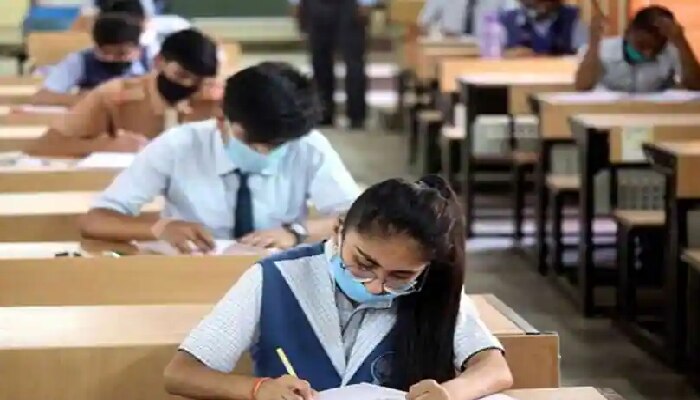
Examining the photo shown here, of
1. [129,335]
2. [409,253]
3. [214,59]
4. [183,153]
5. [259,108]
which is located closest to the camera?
[409,253]

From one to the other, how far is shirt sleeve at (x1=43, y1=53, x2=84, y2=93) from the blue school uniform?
9.95ft

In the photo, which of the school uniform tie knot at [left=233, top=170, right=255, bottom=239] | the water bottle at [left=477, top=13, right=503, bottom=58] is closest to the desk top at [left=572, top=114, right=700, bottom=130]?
the school uniform tie knot at [left=233, top=170, right=255, bottom=239]

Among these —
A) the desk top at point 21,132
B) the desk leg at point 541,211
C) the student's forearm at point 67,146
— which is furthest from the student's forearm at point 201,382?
the desk leg at point 541,211

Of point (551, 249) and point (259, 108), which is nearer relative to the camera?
point (259, 108)

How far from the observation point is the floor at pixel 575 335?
186 inches

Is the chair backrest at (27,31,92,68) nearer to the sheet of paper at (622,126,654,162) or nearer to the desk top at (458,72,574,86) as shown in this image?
the desk top at (458,72,574,86)

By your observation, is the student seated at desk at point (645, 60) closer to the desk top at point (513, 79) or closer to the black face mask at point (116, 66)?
the desk top at point (513, 79)

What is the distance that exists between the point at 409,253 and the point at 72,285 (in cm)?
117

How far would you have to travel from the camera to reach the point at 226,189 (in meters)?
3.82

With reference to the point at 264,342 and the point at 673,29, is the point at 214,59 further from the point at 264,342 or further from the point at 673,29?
the point at 673,29

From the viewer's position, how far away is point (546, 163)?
21.5 ft

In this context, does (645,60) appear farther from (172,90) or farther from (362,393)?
(362,393)

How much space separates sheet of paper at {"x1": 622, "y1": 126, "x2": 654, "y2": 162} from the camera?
5.46 m

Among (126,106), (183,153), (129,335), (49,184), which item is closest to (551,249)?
(126,106)
